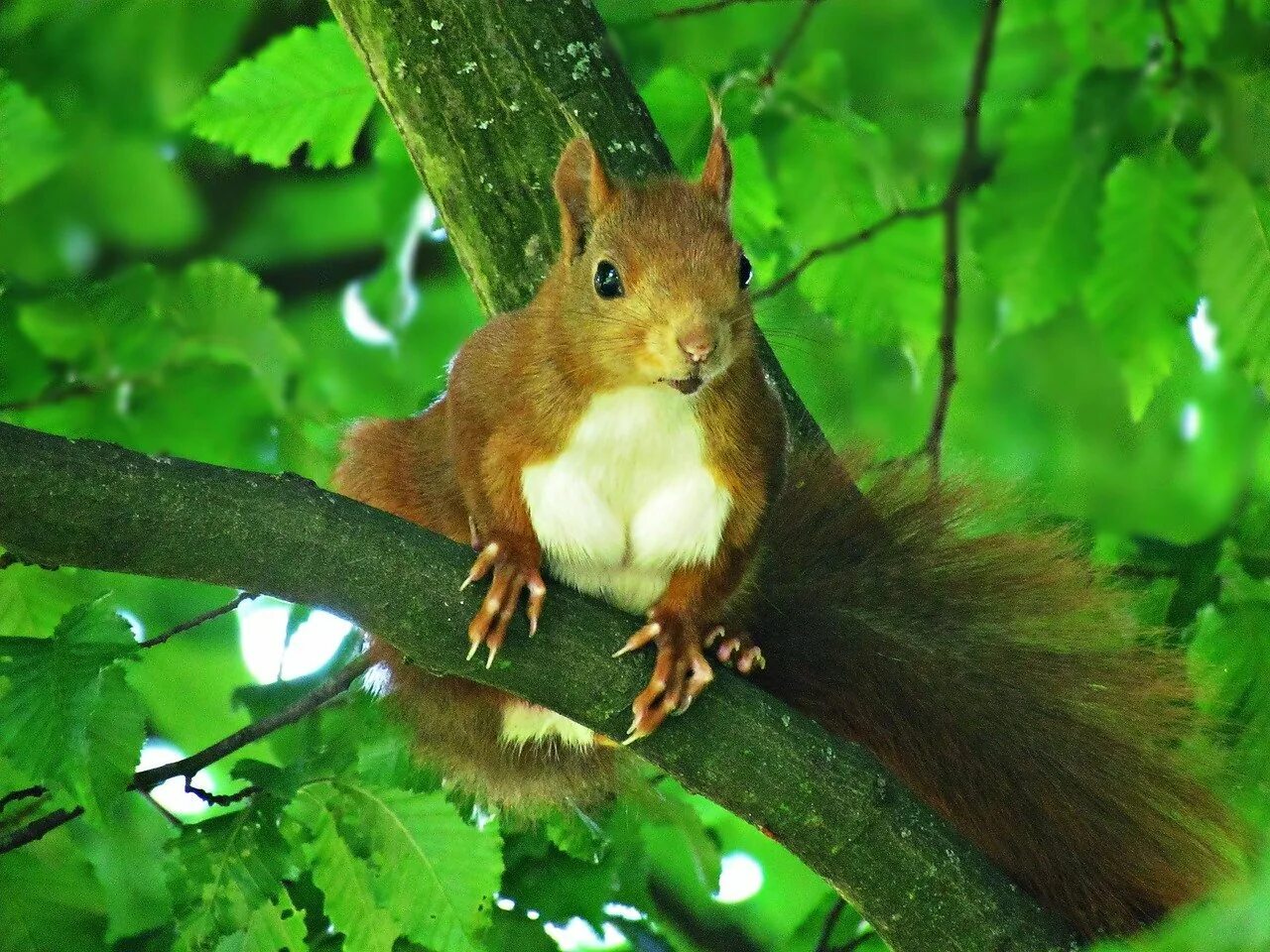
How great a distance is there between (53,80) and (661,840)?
177 cm

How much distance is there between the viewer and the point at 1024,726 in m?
2.15

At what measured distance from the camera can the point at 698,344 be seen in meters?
1.90

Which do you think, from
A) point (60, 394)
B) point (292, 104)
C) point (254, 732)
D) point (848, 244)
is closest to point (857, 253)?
point (848, 244)

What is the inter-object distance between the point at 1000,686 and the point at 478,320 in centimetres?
205

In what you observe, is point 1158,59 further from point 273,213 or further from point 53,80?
point 273,213

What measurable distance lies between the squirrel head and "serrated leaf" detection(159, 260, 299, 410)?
0.85 m

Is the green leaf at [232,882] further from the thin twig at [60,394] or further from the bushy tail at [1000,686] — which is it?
the thin twig at [60,394]

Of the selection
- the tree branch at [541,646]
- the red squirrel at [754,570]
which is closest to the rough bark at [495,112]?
the red squirrel at [754,570]

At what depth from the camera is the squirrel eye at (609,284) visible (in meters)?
2.05

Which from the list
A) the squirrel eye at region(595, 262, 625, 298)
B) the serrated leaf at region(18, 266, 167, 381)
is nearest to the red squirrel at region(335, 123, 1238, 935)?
the squirrel eye at region(595, 262, 625, 298)

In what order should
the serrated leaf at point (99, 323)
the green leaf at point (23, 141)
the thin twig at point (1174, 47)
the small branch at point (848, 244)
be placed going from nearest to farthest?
1. the thin twig at point (1174, 47)
2. the green leaf at point (23, 141)
3. the small branch at point (848, 244)
4. the serrated leaf at point (99, 323)

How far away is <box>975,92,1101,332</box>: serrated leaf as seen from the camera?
2043 millimetres

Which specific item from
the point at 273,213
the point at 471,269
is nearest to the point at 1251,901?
the point at 471,269

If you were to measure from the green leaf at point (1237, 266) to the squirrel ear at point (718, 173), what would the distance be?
23.5 inches
